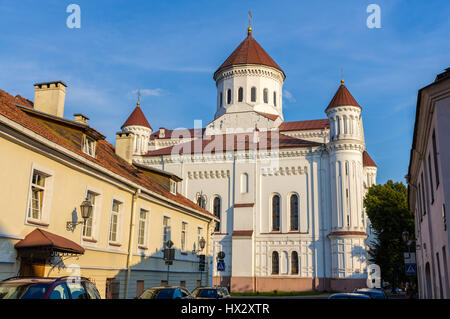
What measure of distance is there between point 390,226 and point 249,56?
92.7 feet

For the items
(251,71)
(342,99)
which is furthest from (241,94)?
(342,99)

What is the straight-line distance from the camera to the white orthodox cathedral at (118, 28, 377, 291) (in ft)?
142

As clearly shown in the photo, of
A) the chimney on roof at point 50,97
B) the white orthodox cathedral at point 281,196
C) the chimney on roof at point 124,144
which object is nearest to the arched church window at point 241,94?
the white orthodox cathedral at point 281,196

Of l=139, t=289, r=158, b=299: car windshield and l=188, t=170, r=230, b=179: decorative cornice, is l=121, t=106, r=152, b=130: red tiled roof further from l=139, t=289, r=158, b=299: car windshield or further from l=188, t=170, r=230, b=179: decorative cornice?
l=139, t=289, r=158, b=299: car windshield

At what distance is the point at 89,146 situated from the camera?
1784 centimetres

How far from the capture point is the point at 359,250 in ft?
137

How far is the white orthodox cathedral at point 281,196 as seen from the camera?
4316 centimetres

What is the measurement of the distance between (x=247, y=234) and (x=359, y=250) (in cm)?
1097

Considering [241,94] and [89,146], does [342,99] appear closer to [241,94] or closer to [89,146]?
[241,94]

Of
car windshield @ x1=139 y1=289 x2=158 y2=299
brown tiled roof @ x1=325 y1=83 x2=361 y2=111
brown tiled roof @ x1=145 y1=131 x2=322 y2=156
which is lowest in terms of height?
car windshield @ x1=139 y1=289 x2=158 y2=299

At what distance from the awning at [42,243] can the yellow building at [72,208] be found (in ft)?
0.09

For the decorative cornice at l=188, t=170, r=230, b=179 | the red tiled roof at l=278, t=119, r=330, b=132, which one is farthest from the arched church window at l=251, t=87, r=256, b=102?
the decorative cornice at l=188, t=170, r=230, b=179

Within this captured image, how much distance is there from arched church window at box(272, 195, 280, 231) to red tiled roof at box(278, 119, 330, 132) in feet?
35.8
